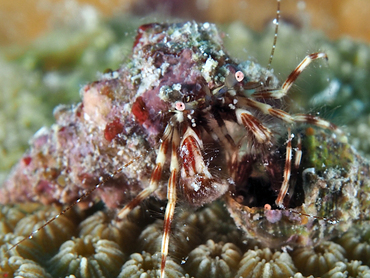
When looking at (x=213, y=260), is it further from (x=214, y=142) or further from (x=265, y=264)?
(x=214, y=142)

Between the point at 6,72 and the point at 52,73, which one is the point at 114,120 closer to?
the point at 52,73

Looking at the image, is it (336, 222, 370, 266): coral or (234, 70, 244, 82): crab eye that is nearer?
(234, 70, 244, 82): crab eye

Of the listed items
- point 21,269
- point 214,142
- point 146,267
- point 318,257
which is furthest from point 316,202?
point 21,269

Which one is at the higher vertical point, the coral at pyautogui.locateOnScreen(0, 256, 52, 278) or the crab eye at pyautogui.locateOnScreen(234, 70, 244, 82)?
the crab eye at pyautogui.locateOnScreen(234, 70, 244, 82)

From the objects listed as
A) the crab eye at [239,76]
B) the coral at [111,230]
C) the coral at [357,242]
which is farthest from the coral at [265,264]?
the crab eye at [239,76]

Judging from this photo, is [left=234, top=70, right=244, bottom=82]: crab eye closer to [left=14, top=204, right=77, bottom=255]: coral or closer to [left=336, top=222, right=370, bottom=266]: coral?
[left=336, top=222, right=370, bottom=266]: coral

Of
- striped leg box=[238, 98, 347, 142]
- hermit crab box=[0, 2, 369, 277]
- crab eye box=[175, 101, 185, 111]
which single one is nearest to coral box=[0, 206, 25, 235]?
hermit crab box=[0, 2, 369, 277]
